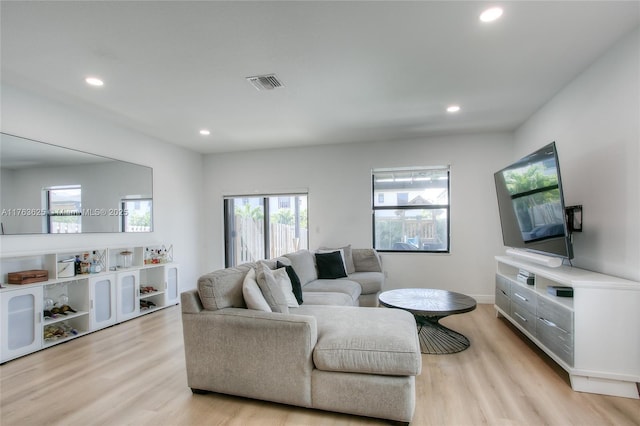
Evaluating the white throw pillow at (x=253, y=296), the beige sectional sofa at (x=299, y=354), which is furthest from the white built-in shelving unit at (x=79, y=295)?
the white throw pillow at (x=253, y=296)

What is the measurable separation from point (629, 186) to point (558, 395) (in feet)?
5.25

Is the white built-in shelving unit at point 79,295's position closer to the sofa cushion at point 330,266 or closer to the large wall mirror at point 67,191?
the large wall mirror at point 67,191

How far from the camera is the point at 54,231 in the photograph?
3.41 m

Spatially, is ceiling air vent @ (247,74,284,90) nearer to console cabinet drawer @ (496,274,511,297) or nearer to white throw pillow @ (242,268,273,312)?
white throw pillow @ (242,268,273,312)

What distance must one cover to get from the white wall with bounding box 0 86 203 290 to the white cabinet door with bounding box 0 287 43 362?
1.51 ft

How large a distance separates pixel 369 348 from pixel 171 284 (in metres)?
3.84

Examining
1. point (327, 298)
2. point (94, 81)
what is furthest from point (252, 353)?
point (94, 81)

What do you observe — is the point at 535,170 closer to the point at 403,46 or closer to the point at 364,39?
the point at 403,46

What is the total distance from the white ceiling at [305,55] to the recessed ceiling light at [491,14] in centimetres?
4

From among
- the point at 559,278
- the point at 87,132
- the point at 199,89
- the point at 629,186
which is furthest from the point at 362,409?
the point at 87,132

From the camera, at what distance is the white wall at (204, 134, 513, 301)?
15.5ft

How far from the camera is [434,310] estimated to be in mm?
2848

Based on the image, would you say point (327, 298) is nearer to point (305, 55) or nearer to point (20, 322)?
point (305, 55)

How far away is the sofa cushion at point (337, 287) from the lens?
3.61 m
